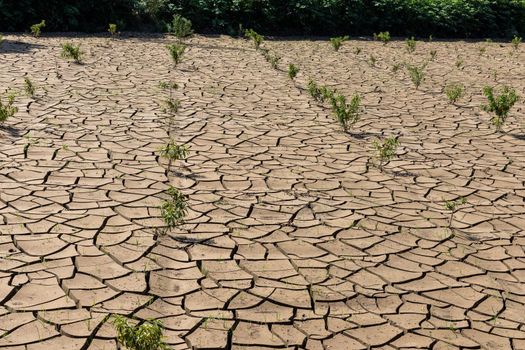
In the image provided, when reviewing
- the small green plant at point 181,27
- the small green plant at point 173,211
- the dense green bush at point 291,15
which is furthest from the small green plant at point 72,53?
the small green plant at point 173,211

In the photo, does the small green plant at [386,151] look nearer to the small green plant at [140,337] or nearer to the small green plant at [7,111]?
the small green plant at [7,111]

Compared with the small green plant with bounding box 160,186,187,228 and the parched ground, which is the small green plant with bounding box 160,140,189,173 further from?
the small green plant with bounding box 160,186,187,228

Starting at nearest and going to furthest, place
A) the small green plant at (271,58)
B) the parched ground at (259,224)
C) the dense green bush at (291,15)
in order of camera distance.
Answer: the parched ground at (259,224), the small green plant at (271,58), the dense green bush at (291,15)

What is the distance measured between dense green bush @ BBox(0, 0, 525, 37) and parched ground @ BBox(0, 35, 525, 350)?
6301mm

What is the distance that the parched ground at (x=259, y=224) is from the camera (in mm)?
4141

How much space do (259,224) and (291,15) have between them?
13.3m

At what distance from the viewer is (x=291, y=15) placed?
18.2 m

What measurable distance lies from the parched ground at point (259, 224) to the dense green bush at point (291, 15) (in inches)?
248

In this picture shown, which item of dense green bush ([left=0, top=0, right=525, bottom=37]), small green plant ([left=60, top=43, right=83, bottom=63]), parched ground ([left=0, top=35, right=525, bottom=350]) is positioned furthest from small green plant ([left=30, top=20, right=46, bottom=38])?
parched ground ([left=0, top=35, right=525, bottom=350])

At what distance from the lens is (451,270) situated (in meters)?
4.92

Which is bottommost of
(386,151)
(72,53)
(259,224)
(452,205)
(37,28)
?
(259,224)

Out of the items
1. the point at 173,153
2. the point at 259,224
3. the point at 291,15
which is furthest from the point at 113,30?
the point at 259,224

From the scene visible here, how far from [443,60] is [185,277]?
38.5ft

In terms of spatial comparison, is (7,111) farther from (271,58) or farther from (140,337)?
(271,58)
